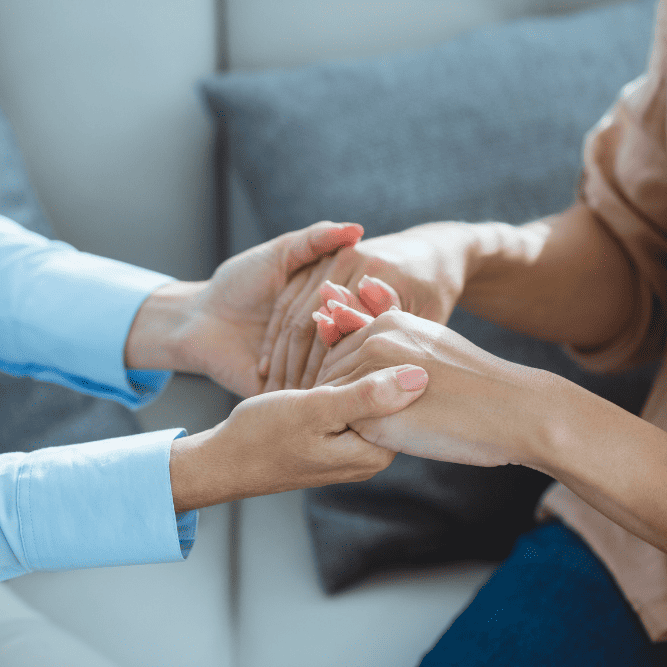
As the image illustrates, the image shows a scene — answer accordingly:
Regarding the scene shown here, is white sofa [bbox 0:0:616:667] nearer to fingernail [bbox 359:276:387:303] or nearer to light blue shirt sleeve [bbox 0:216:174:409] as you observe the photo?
light blue shirt sleeve [bbox 0:216:174:409]

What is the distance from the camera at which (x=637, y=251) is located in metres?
0.76

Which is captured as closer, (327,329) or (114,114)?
(327,329)

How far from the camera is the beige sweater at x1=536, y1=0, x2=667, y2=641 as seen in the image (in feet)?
2.06

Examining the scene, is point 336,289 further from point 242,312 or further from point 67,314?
point 67,314

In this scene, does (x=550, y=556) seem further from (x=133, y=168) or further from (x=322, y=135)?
(x=133, y=168)

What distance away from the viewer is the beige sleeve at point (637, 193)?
69 centimetres

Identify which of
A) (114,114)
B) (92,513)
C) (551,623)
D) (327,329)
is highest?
(114,114)

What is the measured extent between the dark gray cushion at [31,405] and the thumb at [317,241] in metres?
0.33

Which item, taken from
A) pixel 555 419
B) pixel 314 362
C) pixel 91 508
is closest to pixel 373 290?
pixel 314 362

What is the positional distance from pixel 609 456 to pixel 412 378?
0.16 meters

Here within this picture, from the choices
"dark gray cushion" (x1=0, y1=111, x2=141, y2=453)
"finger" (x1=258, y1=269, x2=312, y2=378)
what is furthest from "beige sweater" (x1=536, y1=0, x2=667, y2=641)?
"dark gray cushion" (x1=0, y1=111, x2=141, y2=453)

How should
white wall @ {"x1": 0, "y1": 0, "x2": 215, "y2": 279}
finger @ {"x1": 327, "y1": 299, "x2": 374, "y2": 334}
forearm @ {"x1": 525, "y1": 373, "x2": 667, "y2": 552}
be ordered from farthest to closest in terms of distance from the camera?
white wall @ {"x1": 0, "y1": 0, "x2": 215, "y2": 279} < finger @ {"x1": 327, "y1": 299, "x2": 374, "y2": 334} < forearm @ {"x1": 525, "y1": 373, "x2": 667, "y2": 552}

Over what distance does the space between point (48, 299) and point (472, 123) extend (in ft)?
1.81

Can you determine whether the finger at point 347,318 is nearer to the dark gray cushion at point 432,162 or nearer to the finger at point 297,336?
the finger at point 297,336
